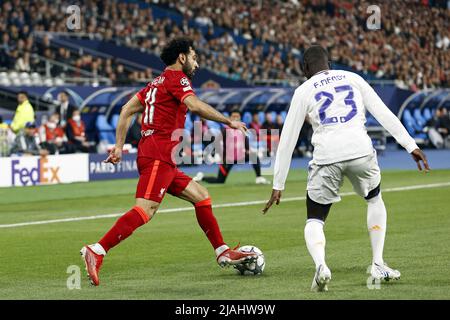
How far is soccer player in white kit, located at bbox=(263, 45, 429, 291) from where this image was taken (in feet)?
31.8

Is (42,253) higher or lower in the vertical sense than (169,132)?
lower

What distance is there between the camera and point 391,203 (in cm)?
2006

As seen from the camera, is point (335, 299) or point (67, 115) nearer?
point (335, 299)

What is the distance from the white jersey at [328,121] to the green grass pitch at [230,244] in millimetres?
1204

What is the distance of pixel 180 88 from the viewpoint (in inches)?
421

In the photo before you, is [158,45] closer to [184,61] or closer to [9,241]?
[9,241]

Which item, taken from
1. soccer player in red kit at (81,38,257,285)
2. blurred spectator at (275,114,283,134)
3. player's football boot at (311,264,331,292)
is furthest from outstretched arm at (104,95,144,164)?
blurred spectator at (275,114,283,134)

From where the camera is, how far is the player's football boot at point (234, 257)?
432 inches

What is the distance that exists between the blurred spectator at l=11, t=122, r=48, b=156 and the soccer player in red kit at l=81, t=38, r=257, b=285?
17.3 metres

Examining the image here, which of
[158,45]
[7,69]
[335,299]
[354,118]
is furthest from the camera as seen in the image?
[158,45]

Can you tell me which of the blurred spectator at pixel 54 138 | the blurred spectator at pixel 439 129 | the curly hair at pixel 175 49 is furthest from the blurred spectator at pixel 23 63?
the curly hair at pixel 175 49

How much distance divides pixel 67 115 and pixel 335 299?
24.2m

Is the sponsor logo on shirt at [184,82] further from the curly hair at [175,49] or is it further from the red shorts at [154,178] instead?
the red shorts at [154,178]
